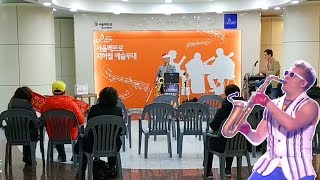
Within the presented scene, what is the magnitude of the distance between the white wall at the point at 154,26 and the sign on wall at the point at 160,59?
0.59 feet

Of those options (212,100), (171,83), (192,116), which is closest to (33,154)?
(192,116)

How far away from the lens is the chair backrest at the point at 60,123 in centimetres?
552

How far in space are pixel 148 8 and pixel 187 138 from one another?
15.7 ft

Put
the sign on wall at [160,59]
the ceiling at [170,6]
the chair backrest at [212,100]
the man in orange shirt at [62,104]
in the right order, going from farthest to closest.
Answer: the sign on wall at [160,59], the ceiling at [170,6], the chair backrest at [212,100], the man in orange shirt at [62,104]

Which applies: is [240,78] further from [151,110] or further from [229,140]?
[229,140]

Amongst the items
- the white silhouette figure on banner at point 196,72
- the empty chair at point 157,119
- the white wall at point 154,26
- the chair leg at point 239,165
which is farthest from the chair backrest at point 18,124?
the white silhouette figure on banner at point 196,72

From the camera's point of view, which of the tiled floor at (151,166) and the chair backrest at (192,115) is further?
the chair backrest at (192,115)

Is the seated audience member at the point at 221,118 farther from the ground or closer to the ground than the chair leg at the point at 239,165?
farther from the ground

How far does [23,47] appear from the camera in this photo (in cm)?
950

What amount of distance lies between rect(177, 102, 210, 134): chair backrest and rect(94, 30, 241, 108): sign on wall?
5.67m

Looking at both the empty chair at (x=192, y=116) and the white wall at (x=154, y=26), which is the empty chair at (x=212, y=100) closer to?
the empty chair at (x=192, y=116)

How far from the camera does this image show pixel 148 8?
1145 centimetres
